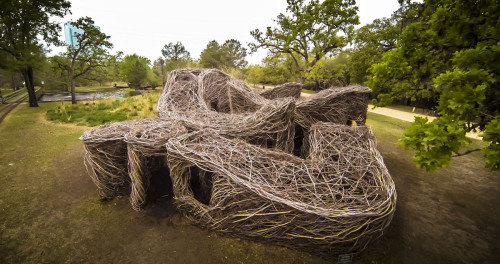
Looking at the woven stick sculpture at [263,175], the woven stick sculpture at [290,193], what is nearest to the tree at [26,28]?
the woven stick sculpture at [263,175]

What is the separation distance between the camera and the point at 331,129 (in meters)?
5.25

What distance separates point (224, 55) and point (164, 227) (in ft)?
131

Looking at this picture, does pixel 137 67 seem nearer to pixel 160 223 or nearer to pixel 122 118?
pixel 122 118

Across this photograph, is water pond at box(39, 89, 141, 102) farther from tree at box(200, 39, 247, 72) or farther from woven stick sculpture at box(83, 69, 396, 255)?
woven stick sculpture at box(83, 69, 396, 255)

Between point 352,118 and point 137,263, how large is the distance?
824 cm

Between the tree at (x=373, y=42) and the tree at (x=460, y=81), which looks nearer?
the tree at (x=460, y=81)

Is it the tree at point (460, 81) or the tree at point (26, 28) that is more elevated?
the tree at point (26, 28)

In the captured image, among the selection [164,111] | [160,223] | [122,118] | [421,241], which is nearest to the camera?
[421,241]

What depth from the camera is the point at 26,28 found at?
15062 millimetres

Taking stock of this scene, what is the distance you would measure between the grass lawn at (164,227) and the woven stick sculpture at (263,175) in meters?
0.33

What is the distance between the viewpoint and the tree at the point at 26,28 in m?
14.1

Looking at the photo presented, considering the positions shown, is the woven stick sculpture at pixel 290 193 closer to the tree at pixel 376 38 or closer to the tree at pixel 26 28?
the tree at pixel 376 38

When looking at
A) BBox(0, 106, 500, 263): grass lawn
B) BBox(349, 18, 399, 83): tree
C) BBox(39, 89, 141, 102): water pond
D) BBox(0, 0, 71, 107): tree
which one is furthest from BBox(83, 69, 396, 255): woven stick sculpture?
BBox(39, 89, 141, 102): water pond

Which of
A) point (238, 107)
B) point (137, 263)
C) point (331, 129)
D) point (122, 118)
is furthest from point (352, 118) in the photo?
point (122, 118)
